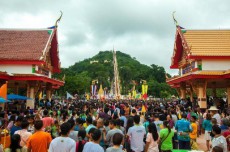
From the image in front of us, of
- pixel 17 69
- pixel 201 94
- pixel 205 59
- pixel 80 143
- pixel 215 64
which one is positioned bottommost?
pixel 80 143

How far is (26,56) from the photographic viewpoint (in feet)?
63.5

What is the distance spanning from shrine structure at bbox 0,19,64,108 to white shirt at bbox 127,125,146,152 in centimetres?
1235

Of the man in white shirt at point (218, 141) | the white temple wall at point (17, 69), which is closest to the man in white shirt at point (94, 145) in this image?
the man in white shirt at point (218, 141)

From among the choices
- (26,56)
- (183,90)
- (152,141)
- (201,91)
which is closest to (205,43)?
(201,91)

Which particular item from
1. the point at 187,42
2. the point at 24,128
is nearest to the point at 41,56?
the point at 187,42

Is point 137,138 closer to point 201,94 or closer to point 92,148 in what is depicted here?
point 92,148

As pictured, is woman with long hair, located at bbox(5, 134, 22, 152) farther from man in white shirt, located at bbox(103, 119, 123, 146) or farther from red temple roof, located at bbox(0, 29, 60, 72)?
red temple roof, located at bbox(0, 29, 60, 72)

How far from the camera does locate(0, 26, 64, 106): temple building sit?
18.8 m

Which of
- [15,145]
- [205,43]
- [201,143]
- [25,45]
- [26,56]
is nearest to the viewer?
[15,145]

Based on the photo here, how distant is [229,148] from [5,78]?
1456 centimetres

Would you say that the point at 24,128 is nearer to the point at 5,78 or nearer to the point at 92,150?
the point at 92,150

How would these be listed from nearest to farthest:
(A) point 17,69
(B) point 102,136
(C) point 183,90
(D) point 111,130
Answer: (D) point 111,130 < (B) point 102,136 < (A) point 17,69 < (C) point 183,90

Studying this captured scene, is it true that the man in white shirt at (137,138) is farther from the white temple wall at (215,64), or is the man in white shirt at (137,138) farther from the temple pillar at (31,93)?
the white temple wall at (215,64)

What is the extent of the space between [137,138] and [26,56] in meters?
15.1
